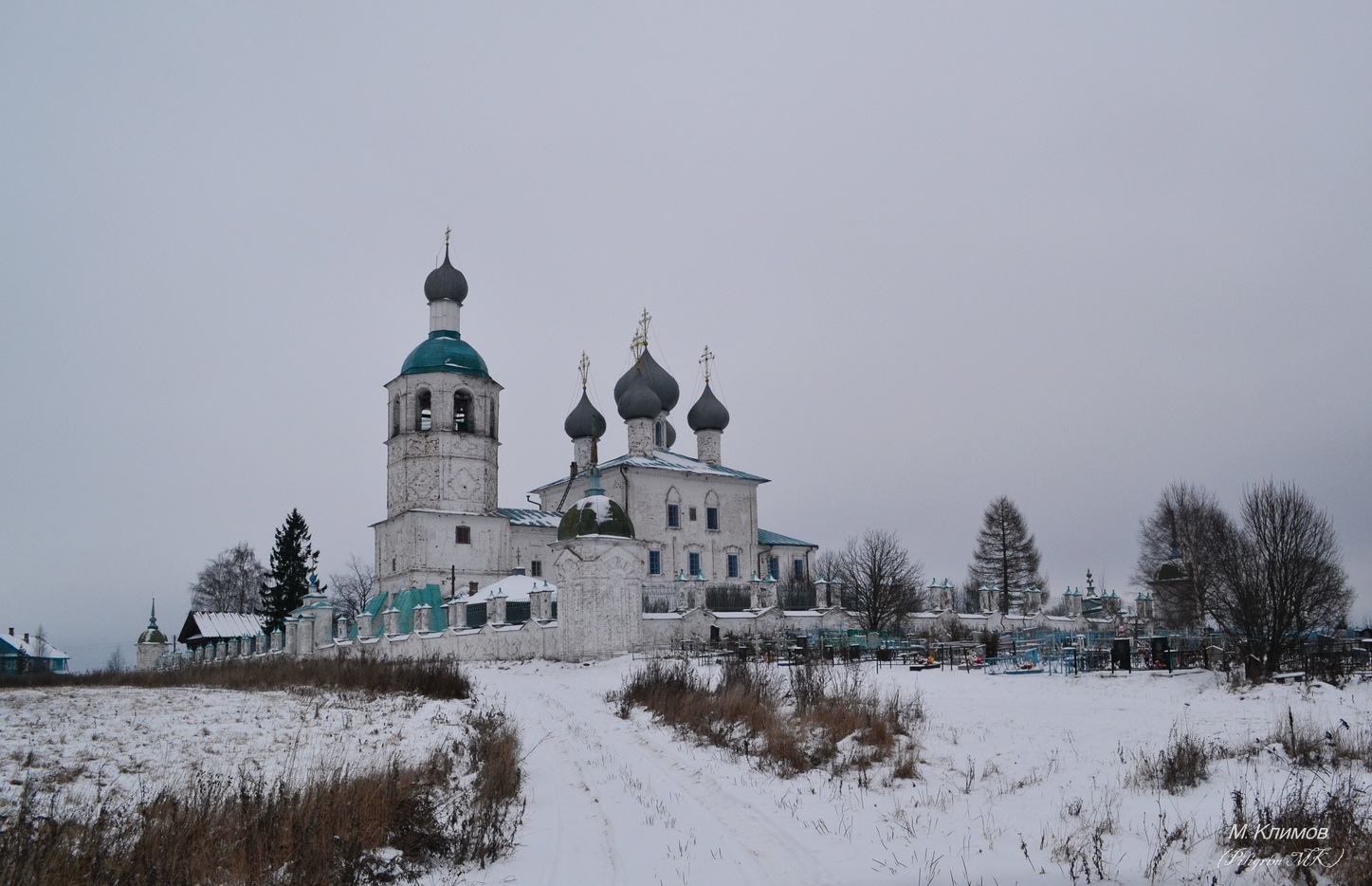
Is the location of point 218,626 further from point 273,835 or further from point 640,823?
point 273,835

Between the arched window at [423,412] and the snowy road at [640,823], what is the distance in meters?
32.8

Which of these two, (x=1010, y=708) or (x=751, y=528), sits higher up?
(x=751, y=528)

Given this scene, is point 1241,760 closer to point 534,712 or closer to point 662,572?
point 534,712

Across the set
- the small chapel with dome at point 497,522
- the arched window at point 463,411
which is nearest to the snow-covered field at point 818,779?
the small chapel with dome at point 497,522

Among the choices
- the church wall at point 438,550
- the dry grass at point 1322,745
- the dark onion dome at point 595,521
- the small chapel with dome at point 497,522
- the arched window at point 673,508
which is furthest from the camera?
the arched window at point 673,508

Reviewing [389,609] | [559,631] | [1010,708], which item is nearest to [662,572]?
[389,609]

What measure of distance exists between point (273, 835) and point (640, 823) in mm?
2905

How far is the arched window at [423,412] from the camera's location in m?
45.0

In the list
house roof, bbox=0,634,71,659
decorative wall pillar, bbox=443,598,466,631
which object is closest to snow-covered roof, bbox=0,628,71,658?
house roof, bbox=0,634,71,659

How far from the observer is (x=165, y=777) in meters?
9.42

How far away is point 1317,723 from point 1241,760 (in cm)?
328

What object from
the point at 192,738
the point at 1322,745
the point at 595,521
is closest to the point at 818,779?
the point at 1322,745

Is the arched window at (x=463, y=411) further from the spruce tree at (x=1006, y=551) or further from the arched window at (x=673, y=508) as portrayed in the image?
Result: the spruce tree at (x=1006, y=551)

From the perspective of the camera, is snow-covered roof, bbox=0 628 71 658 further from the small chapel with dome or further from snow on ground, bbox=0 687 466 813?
snow on ground, bbox=0 687 466 813
